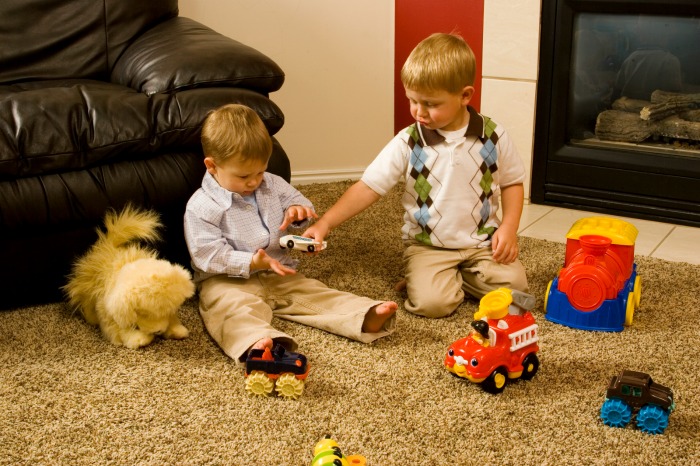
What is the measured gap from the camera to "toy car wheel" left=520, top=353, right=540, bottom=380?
1.50 m

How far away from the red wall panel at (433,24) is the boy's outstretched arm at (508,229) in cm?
88

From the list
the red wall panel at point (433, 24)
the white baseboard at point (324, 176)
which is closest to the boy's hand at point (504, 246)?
the red wall panel at point (433, 24)

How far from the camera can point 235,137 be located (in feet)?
5.49

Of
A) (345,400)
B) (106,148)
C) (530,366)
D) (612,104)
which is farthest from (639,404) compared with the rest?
(612,104)

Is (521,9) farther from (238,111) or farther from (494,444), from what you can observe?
(494,444)

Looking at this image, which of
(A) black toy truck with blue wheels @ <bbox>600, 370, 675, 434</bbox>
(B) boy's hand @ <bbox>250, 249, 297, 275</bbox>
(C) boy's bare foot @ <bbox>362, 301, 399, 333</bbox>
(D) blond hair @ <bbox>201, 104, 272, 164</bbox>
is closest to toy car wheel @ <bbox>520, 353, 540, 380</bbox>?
(A) black toy truck with blue wheels @ <bbox>600, 370, 675, 434</bbox>

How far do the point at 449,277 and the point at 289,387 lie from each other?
1.78 feet

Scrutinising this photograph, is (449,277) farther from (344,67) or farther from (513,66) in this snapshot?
(344,67)

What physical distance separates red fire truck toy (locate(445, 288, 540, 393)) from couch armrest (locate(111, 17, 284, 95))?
87 centimetres

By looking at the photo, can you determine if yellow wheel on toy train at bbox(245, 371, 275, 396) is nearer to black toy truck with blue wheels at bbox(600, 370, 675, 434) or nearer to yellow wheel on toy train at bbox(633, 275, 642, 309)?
black toy truck with blue wheels at bbox(600, 370, 675, 434)

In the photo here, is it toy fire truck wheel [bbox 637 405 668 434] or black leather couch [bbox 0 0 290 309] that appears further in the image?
black leather couch [bbox 0 0 290 309]

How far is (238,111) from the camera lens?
1.73 m

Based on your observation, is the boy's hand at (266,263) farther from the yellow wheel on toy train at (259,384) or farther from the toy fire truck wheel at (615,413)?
the toy fire truck wheel at (615,413)

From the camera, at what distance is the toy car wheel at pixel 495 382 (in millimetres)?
1446
